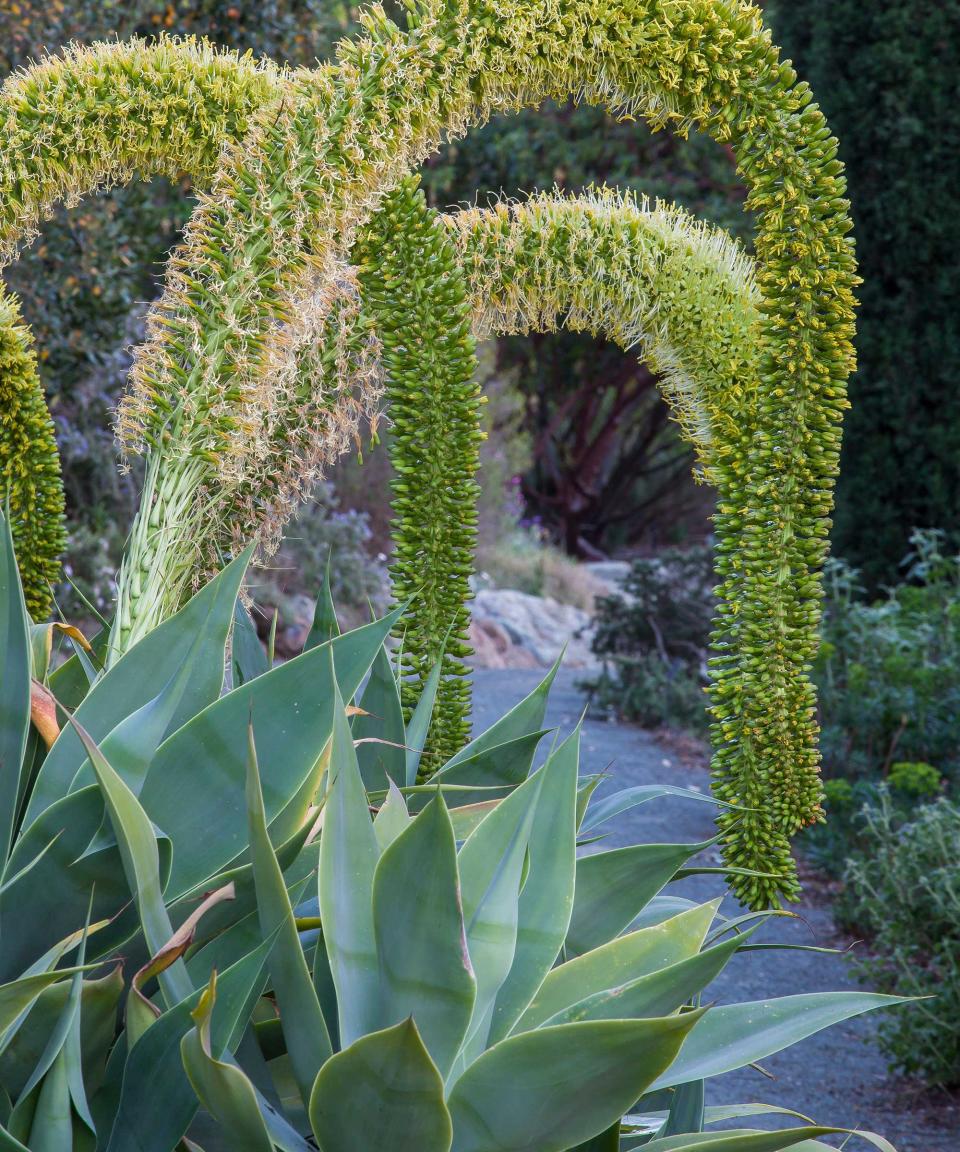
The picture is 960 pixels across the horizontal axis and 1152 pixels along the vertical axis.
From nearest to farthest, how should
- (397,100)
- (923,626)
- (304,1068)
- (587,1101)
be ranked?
(587,1101), (304,1068), (397,100), (923,626)

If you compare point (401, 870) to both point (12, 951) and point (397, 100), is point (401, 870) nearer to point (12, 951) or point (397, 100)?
point (12, 951)

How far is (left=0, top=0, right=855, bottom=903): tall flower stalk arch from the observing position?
1.62 meters

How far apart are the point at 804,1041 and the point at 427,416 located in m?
3.15

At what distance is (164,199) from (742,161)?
735 centimetres

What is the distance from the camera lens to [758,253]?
1.77 m

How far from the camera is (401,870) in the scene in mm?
1178

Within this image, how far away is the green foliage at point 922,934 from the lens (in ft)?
11.3

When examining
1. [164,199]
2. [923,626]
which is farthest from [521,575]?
[923,626]

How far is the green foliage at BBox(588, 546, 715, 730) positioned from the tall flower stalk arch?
19.5 feet

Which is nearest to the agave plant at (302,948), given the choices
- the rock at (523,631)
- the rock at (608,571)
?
the rock at (523,631)

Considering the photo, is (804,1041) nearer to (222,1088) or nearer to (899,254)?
(222,1088)

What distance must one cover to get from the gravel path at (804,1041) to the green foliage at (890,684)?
2.66 ft

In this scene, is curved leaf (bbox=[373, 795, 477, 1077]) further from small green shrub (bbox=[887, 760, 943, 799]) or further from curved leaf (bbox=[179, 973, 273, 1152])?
small green shrub (bbox=[887, 760, 943, 799])

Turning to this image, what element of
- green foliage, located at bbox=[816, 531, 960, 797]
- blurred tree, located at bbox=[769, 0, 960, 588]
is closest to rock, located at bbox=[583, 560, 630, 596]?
blurred tree, located at bbox=[769, 0, 960, 588]
